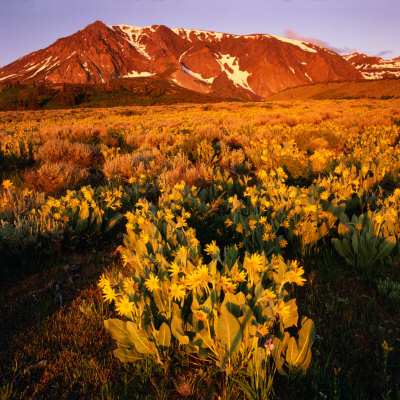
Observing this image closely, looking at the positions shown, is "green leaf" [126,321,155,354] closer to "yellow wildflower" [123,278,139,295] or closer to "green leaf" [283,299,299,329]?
"yellow wildflower" [123,278,139,295]

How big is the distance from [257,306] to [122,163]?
3990 millimetres

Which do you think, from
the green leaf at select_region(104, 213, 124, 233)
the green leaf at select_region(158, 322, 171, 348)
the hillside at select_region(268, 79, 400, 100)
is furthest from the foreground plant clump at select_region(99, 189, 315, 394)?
the hillside at select_region(268, 79, 400, 100)

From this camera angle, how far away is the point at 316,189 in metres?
3.25

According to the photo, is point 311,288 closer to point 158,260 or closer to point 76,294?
point 158,260

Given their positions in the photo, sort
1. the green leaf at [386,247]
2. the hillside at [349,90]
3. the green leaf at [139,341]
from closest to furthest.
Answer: the green leaf at [139,341], the green leaf at [386,247], the hillside at [349,90]

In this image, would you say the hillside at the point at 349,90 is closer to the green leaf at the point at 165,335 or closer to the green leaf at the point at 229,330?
the green leaf at the point at 229,330

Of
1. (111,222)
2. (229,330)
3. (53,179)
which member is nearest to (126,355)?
(229,330)

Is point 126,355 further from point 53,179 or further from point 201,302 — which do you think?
point 53,179

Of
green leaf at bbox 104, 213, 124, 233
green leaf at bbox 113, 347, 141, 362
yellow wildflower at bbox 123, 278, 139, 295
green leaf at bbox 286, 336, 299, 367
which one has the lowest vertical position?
green leaf at bbox 113, 347, 141, 362

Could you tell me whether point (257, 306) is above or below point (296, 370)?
above

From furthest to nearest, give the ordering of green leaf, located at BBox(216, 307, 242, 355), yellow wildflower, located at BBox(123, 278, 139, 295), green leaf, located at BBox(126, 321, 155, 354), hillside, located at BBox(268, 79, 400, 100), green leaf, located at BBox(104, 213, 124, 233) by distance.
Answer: hillside, located at BBox(268, 79, 400, 100)
green leaf, located at BBox(104, 213, 124, 233)
yellow wildflower, located at BBox(123, 278, 139, 295)
green leaf, located at BBox(126, 321, 155, 354)
green leaf, located at BBox(216, 307, 242, 355)

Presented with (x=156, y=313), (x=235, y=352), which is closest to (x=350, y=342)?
(x=235, y=352)

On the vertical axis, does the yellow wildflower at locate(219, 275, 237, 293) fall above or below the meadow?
above

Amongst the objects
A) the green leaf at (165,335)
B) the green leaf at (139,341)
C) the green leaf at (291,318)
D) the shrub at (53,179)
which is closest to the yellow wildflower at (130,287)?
the green leaf at (139,341)
